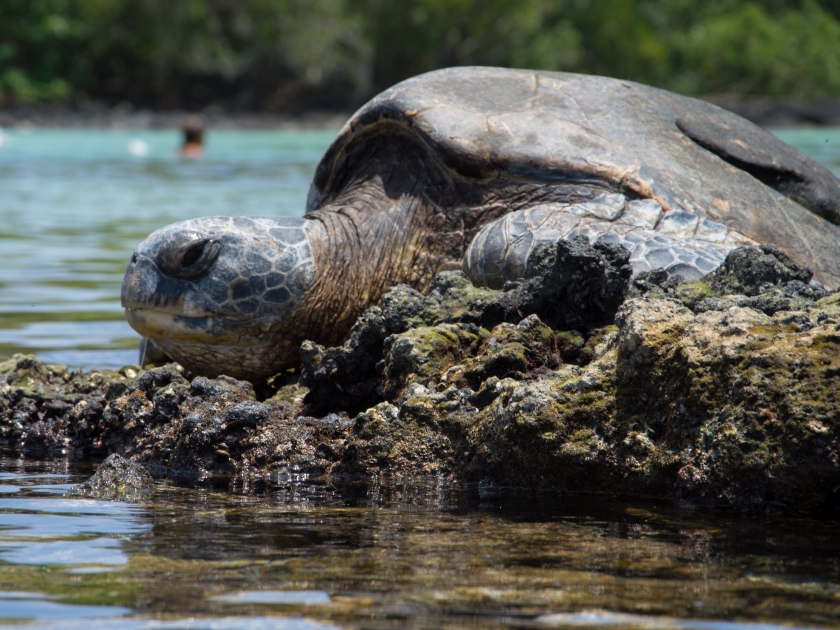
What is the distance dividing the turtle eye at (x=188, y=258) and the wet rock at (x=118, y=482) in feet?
4.27

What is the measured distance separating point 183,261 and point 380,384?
1.13 meters

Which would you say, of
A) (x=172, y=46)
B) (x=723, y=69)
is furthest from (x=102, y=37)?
(x=723, y=69)

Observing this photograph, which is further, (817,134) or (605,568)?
(817,134)

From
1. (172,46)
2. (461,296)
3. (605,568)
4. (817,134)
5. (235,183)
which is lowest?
(605,568)

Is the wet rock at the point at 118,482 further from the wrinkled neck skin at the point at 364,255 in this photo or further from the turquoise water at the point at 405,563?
the wrinkled neck skin at the point at 364,255

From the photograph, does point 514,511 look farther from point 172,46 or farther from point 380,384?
point 172,46

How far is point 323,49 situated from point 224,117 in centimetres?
494

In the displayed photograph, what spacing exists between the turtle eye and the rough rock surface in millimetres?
543

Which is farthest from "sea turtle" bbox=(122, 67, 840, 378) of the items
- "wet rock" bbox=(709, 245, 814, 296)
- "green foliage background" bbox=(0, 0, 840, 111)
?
"green foliage background" bbox=(0, 0, 840, 111)

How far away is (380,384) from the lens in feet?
12.2

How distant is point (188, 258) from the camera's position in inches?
172

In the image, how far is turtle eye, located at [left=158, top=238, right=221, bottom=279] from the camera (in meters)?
4.34

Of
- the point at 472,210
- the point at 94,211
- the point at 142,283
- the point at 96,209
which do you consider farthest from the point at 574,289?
the point at 96,209

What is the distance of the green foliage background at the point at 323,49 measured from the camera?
44.1 m
